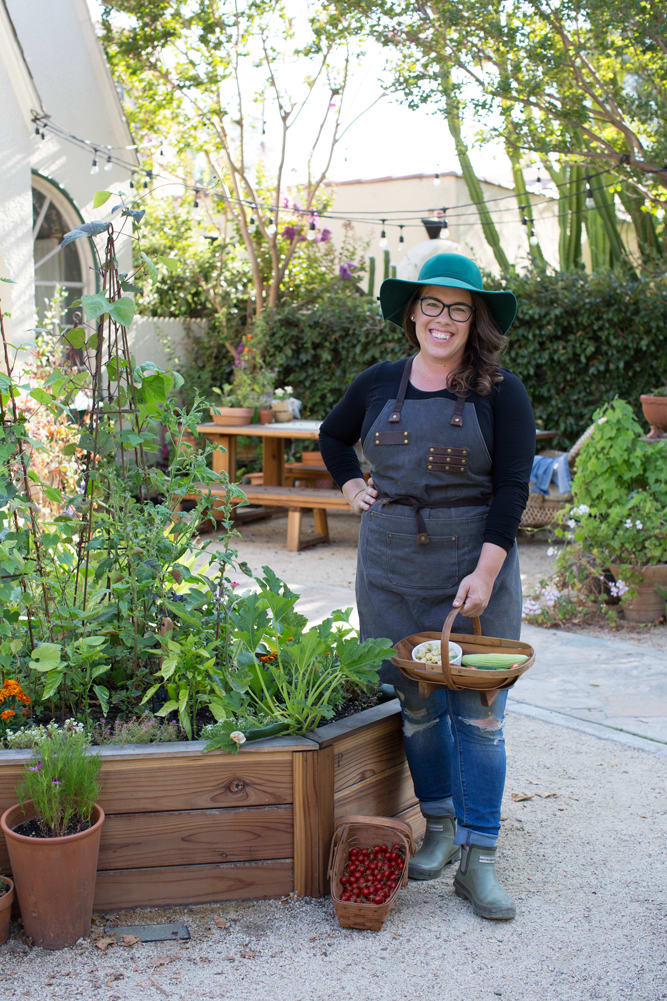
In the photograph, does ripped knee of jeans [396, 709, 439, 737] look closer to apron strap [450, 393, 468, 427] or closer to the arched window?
apron strap [450, 393, 468, 427]

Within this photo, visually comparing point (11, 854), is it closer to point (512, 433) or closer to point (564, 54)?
point (512, 433)

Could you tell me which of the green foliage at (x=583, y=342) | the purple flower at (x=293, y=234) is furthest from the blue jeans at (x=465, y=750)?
the purple flower at (x=293, y=234)

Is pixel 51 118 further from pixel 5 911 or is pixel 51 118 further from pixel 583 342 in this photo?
pixel 5 911

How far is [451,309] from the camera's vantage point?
111 inches

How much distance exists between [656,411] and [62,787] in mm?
5225

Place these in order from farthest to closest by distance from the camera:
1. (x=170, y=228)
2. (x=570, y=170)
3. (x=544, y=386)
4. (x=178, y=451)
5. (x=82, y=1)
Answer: (x=170, y=228)
(x=570, y=170)
(x=82, y=1)
(x=544, y=386)
(x=178, y=451)

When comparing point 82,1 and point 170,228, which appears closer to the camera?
point 82,1

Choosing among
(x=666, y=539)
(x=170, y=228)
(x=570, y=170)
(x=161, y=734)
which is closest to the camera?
(x=161, y=734)

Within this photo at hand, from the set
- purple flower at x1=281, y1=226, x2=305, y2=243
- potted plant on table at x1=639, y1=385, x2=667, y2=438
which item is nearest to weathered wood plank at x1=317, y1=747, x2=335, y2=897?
potted plant on table at x1=639, y1=385, x2=667, y2=438

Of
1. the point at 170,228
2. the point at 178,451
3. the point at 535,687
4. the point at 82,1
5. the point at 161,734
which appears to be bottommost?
the point at 535,687

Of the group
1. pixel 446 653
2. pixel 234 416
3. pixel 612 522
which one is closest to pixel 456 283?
pixel 446 653

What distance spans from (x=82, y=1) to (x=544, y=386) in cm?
687

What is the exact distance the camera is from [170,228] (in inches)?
569

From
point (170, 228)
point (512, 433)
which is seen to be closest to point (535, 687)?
point (512, 433)
